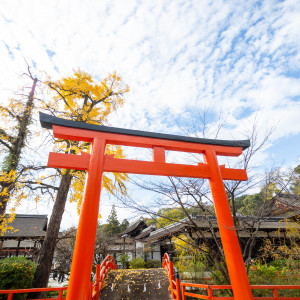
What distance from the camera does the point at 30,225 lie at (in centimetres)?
1794

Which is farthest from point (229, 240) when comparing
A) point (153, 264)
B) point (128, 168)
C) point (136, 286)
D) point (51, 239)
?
point (153, 264)

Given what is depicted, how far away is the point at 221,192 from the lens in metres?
3.96

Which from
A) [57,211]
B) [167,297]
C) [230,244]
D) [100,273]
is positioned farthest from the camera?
[57,211]

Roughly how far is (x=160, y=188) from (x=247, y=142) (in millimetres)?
2656

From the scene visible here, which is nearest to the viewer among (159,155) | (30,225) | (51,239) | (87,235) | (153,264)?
(87,235)

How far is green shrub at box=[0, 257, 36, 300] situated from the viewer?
6066 mm

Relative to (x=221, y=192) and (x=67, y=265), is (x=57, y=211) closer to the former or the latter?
(x=221, y=192)

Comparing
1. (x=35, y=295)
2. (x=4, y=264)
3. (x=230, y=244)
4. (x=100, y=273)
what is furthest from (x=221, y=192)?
(x=4, y=264)

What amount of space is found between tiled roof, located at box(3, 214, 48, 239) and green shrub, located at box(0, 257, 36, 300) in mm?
9340

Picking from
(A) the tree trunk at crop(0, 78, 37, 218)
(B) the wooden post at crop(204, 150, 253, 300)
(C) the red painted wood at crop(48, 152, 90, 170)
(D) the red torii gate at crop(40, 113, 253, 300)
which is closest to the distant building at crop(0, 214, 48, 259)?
(A) the tree trunk at crop(0, 78, 37, 218)

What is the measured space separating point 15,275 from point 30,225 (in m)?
14.1

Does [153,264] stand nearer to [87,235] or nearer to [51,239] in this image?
[51,239]

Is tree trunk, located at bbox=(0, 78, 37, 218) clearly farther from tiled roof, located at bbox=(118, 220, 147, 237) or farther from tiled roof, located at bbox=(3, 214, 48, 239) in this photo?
tiled roof, located at bbox=(118, 220, 147, 237)

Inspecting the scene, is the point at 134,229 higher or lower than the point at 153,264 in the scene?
higher
